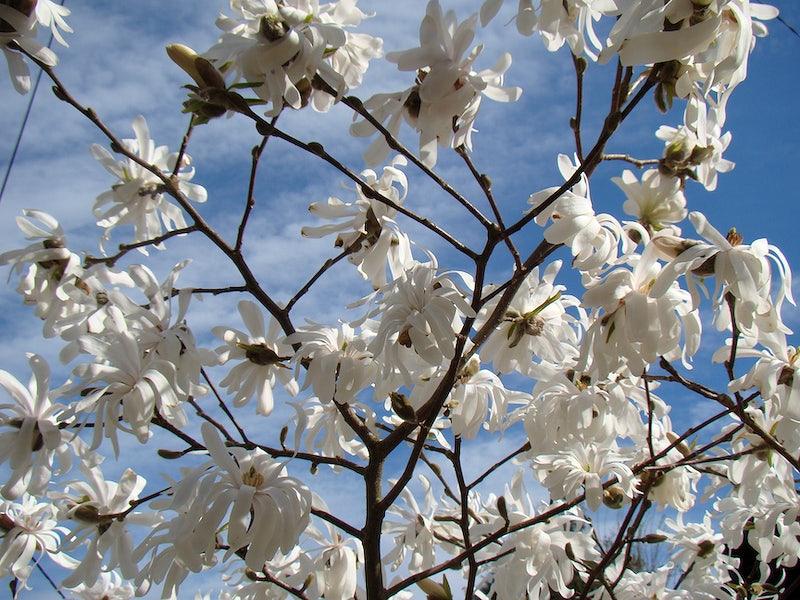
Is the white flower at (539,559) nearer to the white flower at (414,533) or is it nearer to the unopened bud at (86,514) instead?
the white flower at (414,533)

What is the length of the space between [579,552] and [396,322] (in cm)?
59

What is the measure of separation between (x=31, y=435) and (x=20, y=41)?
0.49 meters

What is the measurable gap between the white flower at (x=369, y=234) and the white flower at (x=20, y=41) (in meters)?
0.39

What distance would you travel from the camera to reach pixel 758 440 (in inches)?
49.7

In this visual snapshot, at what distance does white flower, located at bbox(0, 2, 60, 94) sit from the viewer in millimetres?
928

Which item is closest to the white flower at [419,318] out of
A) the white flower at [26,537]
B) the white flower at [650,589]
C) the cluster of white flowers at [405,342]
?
the cluster of white flowers at [405,342]

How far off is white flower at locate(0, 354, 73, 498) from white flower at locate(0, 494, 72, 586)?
297 millimetres

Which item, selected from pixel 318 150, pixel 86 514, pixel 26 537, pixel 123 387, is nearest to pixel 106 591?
pixel 26 537

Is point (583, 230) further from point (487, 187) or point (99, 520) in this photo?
point (99, 520)

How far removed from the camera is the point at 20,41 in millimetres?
938

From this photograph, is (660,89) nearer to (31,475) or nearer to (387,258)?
(387,258)

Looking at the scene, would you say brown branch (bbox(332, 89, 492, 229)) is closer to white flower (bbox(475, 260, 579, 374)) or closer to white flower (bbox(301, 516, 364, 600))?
white flower (bbox(475, 260, 579, 374))

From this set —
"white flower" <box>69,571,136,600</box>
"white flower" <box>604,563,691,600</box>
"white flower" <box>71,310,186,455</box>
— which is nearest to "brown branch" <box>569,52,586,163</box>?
"white flower" <box>71,310,186,455</box>

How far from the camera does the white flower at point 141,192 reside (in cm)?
121
